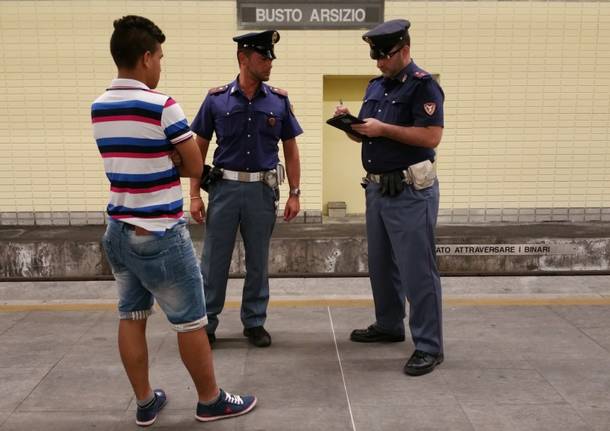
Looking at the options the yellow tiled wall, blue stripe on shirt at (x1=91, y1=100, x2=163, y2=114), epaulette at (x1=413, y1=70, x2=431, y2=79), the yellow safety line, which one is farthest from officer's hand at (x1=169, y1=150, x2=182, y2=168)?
the yellow tiled wall

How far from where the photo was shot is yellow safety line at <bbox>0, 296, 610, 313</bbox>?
4199 millimetres

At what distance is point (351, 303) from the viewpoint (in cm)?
430

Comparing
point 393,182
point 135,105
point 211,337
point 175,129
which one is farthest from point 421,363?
point 135,105

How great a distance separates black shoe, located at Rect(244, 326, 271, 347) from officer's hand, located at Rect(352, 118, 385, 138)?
1421 millimetres

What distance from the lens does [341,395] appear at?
9.14 ft

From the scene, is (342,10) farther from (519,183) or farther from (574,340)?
(574,340)

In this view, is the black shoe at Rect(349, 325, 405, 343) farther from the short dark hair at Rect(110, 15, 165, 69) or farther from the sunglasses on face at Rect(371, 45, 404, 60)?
the short dark hair at Rect(110, 15, 165, 69)

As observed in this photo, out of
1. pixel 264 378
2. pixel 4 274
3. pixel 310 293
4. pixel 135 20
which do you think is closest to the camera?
pixel 135 20

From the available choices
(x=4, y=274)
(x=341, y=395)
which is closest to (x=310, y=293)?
(x=341, y=395)

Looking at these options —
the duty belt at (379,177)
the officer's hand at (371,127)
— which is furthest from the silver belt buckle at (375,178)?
the officer's hand at (371,127)

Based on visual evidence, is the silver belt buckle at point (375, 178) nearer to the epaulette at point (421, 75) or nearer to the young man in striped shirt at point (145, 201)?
the epaulette at point (421, 75)

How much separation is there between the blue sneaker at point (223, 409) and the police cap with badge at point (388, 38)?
1.92 meters

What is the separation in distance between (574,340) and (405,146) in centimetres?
169

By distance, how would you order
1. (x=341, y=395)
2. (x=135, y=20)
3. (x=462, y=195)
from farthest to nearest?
(x=462, y=195) → (x=341, y=395) → (x=135, y=20)
